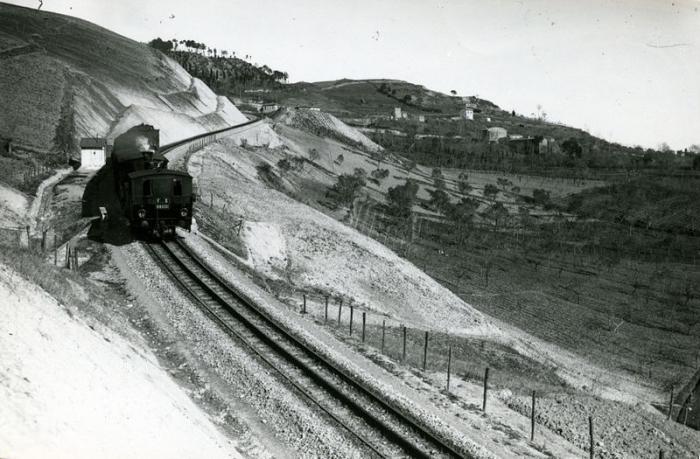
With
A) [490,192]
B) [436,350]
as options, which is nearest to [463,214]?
[490,192]

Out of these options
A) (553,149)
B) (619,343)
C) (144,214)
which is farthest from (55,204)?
(553,149)

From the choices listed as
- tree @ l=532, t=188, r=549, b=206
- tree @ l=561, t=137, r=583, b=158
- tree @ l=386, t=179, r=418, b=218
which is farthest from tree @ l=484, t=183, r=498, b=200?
Answer: tree @ l=561, t=137, r=583, b=158

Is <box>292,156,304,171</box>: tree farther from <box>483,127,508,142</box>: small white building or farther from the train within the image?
<box>483,127,508,142</box>: small white building

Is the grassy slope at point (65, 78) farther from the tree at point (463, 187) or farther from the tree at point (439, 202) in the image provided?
the tree at point (463, 187)

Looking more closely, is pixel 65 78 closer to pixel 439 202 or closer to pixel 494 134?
pixel 439 202

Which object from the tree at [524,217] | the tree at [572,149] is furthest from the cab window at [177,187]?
the tree at [572,149]

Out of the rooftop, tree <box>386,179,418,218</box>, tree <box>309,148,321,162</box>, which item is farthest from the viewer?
tree <box>309,148,321,162</box>

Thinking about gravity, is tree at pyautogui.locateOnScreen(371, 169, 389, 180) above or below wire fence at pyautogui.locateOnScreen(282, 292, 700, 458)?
above
